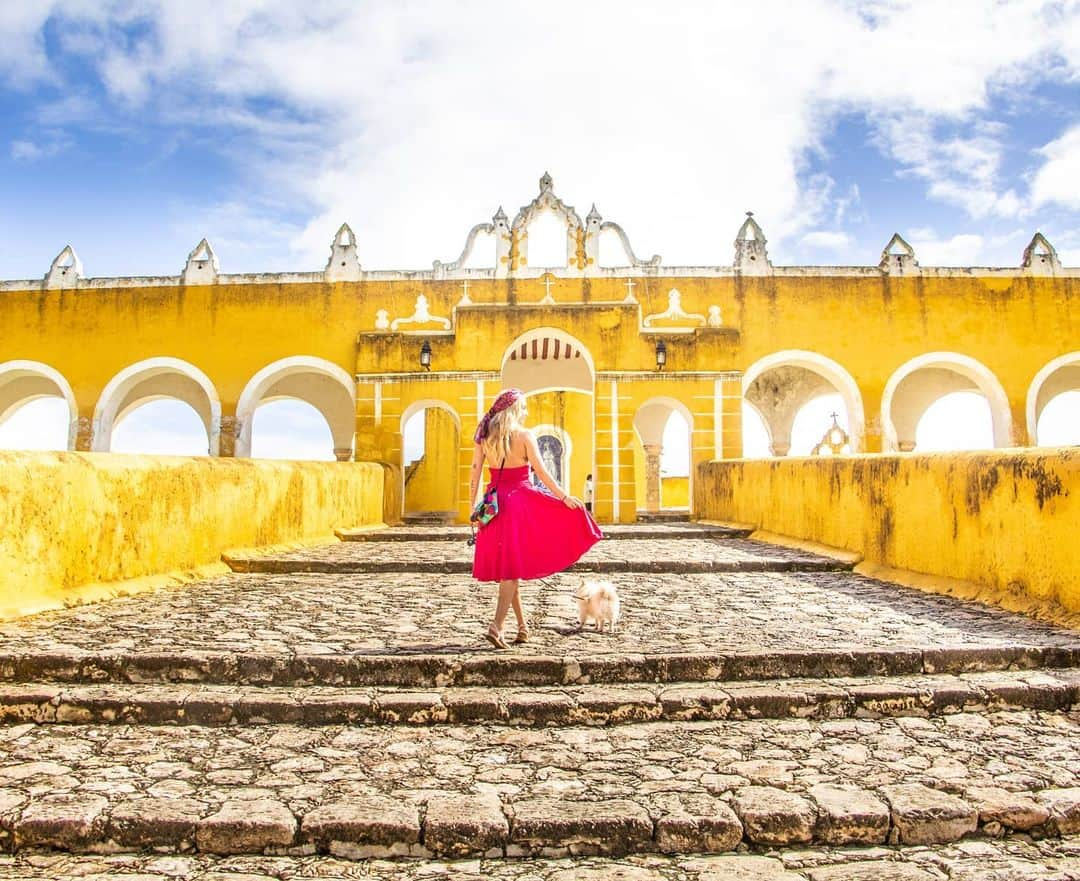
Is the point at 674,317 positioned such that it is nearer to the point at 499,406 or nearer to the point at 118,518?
the point at 499,406

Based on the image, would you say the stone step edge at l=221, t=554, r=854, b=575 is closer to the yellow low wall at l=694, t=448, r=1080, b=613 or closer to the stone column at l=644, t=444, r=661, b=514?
the yellow low wall at l=694, t=448, r=1080, b=613

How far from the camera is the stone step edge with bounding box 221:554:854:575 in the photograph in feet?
20.9

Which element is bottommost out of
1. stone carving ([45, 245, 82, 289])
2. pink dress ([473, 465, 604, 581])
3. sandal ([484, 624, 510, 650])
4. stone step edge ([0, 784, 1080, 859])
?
stone step edge ([0, 784, 1080, 859])

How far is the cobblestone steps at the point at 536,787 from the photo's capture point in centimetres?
206

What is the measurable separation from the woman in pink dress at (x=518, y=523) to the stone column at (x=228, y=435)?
41.5 feet

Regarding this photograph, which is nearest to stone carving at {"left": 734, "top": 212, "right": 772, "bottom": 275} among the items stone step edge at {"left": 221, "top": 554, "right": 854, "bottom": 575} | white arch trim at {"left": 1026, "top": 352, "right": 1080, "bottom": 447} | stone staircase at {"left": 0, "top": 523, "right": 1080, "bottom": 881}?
white arch trim at {"left": 1026, "top": 352, "right": 1080, "bottom": 447}

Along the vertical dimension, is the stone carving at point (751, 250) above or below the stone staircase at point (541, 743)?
above

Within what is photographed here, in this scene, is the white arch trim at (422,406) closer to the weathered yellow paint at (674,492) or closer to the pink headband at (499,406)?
the pink headband at (499,406)

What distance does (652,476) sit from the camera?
1997cm

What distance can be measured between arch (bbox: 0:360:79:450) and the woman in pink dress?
1444 cm

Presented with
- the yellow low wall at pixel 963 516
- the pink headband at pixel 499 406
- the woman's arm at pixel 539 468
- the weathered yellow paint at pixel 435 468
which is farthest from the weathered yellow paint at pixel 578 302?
the woman's arm at pixel 539 468

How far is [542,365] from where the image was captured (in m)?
16.7

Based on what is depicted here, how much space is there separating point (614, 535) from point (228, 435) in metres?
9.24

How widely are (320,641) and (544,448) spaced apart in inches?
656
